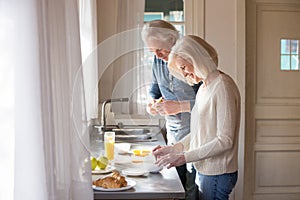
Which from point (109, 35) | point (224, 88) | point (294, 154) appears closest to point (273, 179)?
point (294, 154)

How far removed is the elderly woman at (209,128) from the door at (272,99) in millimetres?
1771

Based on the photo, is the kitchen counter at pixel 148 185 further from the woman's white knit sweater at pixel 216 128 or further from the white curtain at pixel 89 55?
the white curtain at pixel 89 55

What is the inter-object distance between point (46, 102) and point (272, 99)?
296 centimetres

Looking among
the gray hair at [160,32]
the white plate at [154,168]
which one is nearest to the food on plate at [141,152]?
the white plate at [154,168]

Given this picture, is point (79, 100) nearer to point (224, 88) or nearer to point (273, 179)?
point (224, 88)

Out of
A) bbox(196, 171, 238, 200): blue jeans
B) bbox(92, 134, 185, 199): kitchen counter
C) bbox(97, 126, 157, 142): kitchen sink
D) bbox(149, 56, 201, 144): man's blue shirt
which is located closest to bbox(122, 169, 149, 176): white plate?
bbox(92, 134, 185, 199): kitchen counter

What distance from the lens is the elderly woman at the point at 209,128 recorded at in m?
1.91

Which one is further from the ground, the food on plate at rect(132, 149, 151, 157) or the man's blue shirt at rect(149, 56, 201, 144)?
the man's blue shirt at rect(149, 56, 201, 144)

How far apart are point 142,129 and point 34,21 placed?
1.85 m

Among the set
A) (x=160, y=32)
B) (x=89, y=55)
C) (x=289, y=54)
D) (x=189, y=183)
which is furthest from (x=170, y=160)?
(x=289, y=54)

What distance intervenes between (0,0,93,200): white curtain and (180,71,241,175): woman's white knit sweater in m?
0.65

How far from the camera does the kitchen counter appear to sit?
1649mm

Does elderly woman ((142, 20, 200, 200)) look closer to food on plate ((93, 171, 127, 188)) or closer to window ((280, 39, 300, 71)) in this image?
food on plate ((93, 171, 127, 188))

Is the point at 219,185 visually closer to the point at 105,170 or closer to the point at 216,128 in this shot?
the point at 216,128
